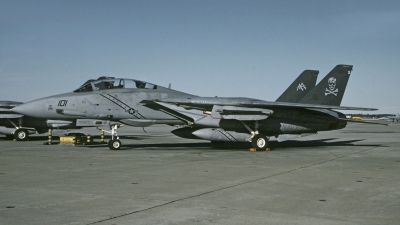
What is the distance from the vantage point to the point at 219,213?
5582 millimetres

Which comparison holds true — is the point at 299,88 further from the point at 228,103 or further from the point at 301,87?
the point at 228,103

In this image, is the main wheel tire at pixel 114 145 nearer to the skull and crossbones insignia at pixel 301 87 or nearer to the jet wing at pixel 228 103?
the jet wing at pixel 228 103

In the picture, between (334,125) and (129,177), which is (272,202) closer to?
(129,177)

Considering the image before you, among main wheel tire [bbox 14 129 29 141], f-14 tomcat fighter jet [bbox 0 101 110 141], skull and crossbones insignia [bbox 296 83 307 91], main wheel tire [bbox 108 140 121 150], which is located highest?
skull and crossbones insignia [bbox 296 83 307 91]

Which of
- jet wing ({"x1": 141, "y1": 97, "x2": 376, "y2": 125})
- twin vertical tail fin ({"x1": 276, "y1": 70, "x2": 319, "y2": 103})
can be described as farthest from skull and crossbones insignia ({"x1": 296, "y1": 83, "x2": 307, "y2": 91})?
jet wing ({"x1": 141, "y1": 97, "x2": 376, "y2": 125})

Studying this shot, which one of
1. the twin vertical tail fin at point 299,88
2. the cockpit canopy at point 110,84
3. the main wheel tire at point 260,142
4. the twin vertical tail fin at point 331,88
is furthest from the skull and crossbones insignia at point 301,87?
the cockpit canopy at point 110,84

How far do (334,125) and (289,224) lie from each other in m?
13.8

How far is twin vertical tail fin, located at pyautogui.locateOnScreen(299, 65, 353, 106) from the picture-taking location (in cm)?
1858

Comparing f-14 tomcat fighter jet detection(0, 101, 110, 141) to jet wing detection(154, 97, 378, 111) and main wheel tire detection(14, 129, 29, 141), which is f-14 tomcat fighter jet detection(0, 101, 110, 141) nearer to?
main wheel tire detection(14, 129, 29, 141)

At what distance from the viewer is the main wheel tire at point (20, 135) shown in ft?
77.3

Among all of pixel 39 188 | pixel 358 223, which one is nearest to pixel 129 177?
pixel 39 188

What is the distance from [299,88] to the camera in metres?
20.5

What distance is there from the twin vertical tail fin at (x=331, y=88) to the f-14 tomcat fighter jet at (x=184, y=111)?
3.75 feet

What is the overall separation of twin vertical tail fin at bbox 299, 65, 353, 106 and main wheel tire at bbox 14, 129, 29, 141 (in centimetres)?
1579
